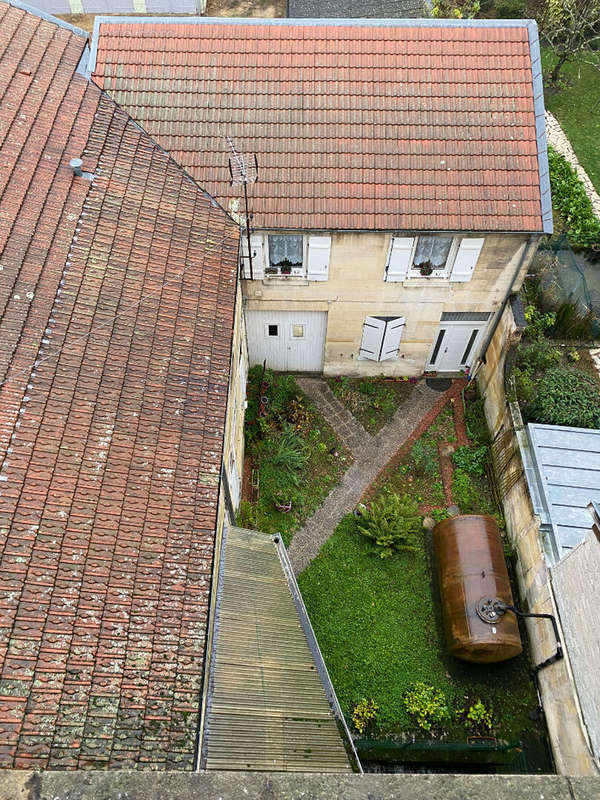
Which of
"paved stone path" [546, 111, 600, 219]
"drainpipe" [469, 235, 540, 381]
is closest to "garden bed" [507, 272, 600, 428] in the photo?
"drainpipe" [469, 235, 540, 381]

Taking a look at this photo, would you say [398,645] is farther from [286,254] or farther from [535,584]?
[286,254]

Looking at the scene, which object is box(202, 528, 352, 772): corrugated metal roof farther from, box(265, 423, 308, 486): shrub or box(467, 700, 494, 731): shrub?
box(265, 423, 308, 486): shrub

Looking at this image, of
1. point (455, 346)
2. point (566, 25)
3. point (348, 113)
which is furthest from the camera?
point (566, 25)

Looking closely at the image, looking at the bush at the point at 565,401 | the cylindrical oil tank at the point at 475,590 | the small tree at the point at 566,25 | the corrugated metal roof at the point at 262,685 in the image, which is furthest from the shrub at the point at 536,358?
the small tree at the point at 566,25

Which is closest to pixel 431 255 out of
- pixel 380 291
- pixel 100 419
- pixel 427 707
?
pixel 380 291

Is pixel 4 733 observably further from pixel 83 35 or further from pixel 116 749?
pixel 83 35
